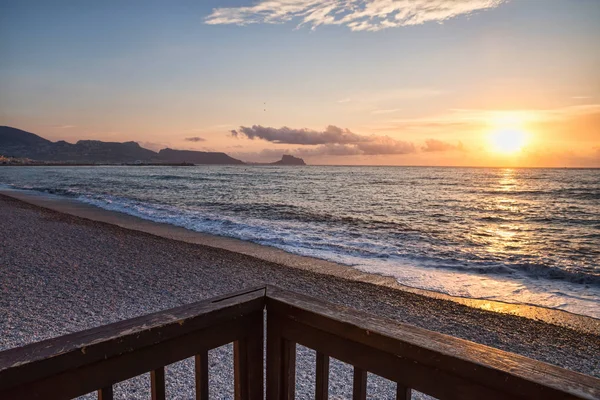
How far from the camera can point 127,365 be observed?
4.54 feet

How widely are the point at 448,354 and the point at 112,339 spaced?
1.13 meters

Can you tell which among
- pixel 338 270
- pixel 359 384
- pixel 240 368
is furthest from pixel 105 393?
pixel 338 270

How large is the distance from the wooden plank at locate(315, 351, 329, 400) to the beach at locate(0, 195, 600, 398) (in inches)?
110

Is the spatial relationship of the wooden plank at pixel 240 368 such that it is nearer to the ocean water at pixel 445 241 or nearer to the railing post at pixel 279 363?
the railing post at pixel 279 363

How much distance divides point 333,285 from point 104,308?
4.51m

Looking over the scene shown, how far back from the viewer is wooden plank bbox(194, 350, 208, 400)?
1.59 m

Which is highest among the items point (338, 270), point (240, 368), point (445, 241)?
point (240, 368)

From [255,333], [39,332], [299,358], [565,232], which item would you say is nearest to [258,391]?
[255,333]

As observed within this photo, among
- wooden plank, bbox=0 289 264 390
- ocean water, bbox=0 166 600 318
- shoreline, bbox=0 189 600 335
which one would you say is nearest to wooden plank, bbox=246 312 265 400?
wooden plank, bbox=0 289 264 390

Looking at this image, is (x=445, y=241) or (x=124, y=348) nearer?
(x=124, y=348)

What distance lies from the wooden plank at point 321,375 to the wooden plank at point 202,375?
0.47 meters

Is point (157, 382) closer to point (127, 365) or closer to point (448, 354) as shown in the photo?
point (127, 365)

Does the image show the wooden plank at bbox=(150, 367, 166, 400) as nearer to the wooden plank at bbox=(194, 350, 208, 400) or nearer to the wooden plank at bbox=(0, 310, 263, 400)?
the wooden plank at bbox=(0, 310, 263, 400)

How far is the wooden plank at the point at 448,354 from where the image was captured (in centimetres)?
107
